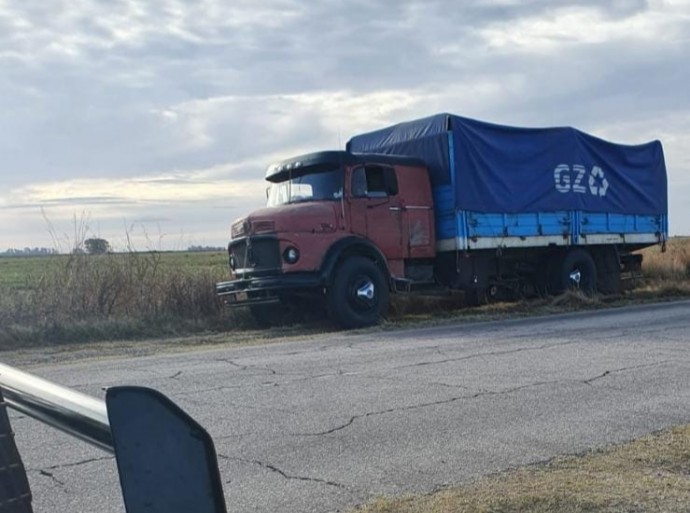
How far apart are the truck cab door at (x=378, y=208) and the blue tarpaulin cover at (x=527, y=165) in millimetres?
1286

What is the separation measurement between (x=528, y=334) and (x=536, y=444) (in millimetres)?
6628

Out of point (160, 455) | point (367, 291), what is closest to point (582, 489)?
point (160, 455)

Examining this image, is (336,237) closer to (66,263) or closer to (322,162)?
(322,162)

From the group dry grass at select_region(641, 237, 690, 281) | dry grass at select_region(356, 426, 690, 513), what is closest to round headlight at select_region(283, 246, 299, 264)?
dry grass at select_region(356, 426, 690, 513)

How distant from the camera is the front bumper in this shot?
14.4 meters

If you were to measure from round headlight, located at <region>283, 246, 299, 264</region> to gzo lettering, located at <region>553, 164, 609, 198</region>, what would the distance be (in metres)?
6.82

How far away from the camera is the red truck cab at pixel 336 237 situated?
14.6 m

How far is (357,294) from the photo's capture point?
48.7 feet

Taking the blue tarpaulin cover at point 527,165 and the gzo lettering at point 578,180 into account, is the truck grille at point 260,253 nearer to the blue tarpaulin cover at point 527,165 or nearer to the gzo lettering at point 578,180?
the blue tarpaulin cover at point 527,165

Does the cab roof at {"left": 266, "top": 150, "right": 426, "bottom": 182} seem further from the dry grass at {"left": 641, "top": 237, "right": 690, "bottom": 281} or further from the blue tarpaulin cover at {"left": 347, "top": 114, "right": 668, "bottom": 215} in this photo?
the dry grass at {"left": 641, "top": 237, "right": 690, "bottom": 281}

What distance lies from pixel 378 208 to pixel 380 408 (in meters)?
8.53

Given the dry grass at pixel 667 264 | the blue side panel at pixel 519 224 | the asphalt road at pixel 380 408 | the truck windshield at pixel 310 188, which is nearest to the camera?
the asphalt road at pixel 380 408

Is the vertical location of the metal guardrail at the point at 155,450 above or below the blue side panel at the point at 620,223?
below

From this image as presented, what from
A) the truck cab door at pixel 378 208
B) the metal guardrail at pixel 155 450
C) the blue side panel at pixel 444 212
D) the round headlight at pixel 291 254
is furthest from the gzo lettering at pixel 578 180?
the metal guardrail at pixel 155 450
